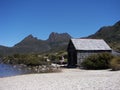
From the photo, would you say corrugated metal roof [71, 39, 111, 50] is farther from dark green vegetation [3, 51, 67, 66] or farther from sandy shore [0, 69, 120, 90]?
sandy shore [0, 69, 120, 90]

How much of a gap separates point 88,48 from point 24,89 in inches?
1044

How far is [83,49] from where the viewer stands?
41.0m

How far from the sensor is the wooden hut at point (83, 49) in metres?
41.1

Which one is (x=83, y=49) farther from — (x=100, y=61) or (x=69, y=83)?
(x=69, y=83)

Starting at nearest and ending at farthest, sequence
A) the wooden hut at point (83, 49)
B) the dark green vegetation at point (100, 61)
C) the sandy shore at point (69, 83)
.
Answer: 1. the sandy shore at point (69, 83)
2. the dark green vegetation at point (100, 61)
3. the wooden hut at point (83, 49)

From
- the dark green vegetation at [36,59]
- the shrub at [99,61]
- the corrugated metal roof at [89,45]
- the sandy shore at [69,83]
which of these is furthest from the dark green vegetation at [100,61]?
the sandy shore at [69,83]

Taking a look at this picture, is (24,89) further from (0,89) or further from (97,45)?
(97,45)

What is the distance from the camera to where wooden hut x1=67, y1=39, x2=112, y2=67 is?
4114 cm

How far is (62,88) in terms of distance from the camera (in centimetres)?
1523

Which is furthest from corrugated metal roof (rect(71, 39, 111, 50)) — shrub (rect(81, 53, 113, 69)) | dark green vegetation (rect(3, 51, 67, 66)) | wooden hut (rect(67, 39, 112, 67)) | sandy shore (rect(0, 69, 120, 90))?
sandy shore (rect(0, 69, 120, 90))

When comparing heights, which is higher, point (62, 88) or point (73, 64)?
point (73, 64)

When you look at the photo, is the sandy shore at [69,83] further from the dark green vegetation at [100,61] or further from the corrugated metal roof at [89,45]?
the corrugated metal roof at [89,45]

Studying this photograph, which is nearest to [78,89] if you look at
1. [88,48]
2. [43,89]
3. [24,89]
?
[43,89]

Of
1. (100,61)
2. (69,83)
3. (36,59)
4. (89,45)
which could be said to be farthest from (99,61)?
(36,59)
